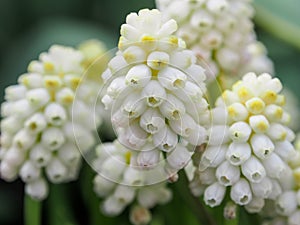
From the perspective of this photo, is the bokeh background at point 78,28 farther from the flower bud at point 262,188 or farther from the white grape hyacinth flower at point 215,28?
the flower bud at point 262,188

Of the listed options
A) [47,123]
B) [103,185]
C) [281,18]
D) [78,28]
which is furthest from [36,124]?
[281,18]

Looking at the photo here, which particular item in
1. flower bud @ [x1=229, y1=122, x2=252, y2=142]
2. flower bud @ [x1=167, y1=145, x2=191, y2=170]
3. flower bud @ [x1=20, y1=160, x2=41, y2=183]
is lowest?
flower bud @ [x1=20, y1=160, x2=41, y2=183]

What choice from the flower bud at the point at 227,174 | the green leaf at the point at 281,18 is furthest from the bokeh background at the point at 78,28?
the flower bud at the point at 227,174

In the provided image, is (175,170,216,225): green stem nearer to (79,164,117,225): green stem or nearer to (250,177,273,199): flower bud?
(250,177,273,199): flower bud

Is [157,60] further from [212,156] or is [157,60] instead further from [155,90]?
[212,156]

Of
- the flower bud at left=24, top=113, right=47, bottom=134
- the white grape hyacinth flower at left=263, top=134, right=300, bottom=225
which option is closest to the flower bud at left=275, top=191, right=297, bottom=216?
the white grape hyacinth flower at left=263, top=134, right=300, bottom=225
